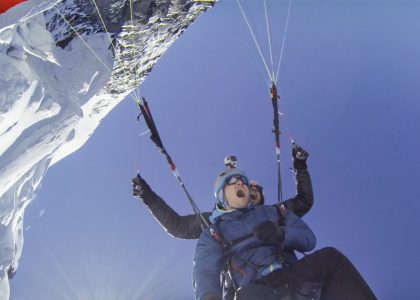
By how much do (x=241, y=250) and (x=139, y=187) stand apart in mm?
1938

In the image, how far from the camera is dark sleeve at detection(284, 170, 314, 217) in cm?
528

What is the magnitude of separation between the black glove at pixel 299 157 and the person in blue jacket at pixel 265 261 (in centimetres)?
118

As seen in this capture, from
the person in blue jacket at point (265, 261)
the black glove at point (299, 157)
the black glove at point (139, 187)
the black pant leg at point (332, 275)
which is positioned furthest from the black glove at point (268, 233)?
the black glove at point (139, 187)

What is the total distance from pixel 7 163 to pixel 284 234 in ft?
17.7

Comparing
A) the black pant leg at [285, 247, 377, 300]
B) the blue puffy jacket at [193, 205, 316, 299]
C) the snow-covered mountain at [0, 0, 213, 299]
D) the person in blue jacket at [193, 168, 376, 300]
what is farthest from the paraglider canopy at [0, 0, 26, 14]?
the black pant leg at [285, 247, 377, 300]

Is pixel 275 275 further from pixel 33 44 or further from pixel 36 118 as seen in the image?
pixel 33 44

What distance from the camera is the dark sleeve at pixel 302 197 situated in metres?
5.28

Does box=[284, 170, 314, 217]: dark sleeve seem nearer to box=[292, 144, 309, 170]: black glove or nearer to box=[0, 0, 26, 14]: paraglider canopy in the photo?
box=[292, 144, 309, 170]: black glove

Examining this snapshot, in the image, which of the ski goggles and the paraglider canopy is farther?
the paraglider canopy

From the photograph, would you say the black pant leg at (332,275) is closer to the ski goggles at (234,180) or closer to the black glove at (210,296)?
the black glove at (210,296)

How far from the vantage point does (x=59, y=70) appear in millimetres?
7809

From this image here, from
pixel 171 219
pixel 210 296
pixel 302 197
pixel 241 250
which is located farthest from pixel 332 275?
pixel 171 219

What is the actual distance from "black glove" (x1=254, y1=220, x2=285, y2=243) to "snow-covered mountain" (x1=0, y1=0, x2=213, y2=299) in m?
4.83

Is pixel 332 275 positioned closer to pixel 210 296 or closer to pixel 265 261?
pixel 265 261
